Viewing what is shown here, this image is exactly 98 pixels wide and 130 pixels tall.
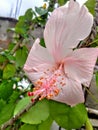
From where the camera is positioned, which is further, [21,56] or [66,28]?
[21,56]

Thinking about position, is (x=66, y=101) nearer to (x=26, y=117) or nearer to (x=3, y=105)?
(x=26, y=117)

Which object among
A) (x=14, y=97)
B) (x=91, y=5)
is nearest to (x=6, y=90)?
(x=14, y=97)

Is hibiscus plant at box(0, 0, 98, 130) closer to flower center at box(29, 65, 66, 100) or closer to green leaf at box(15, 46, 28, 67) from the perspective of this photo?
flower center at box(29, 65, 66, 100)

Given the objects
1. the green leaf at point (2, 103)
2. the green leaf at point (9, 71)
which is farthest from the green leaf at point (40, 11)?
the green leaf at point (2, 103)

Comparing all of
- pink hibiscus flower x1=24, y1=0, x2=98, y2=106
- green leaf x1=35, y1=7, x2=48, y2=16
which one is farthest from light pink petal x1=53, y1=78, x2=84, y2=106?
green leaf x1=35, y1=7, x2=48, y2=16

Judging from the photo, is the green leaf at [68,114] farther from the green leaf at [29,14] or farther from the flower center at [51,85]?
the green leaf at [29,14]

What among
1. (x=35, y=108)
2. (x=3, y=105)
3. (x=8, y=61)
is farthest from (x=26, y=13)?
(x=35, y=108)

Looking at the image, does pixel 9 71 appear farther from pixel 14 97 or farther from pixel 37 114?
pixel 37 114
